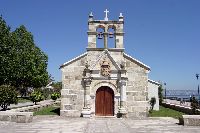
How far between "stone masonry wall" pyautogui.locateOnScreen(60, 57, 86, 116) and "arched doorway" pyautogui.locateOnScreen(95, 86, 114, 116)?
1310 mm

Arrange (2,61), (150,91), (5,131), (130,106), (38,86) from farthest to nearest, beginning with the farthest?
(38,86) → (2,61) → (150,91) → (130,106) → (5,131)

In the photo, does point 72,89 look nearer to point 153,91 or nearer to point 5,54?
point 153,91

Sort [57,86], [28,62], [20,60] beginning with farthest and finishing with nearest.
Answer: [57,86] < [28,62] < [20,60]

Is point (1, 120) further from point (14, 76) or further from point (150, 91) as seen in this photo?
point (14, 76)

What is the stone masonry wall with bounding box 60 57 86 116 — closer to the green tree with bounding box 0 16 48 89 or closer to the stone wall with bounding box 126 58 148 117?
the stone wall with bounding box 126 58 148 117

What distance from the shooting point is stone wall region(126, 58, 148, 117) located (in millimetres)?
23062

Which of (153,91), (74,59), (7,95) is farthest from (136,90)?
(7,95)

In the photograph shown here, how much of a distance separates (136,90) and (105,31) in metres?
5.50

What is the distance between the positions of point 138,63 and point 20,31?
99.6 ft

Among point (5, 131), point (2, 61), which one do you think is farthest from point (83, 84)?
point (2, 61)

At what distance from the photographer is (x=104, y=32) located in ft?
78.3

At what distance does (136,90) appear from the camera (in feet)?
76.5

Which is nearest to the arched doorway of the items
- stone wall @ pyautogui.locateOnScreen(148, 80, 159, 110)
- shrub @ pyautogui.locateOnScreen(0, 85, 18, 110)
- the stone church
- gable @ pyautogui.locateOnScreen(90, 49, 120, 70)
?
the stone church

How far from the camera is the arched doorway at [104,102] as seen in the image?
2320 cm
